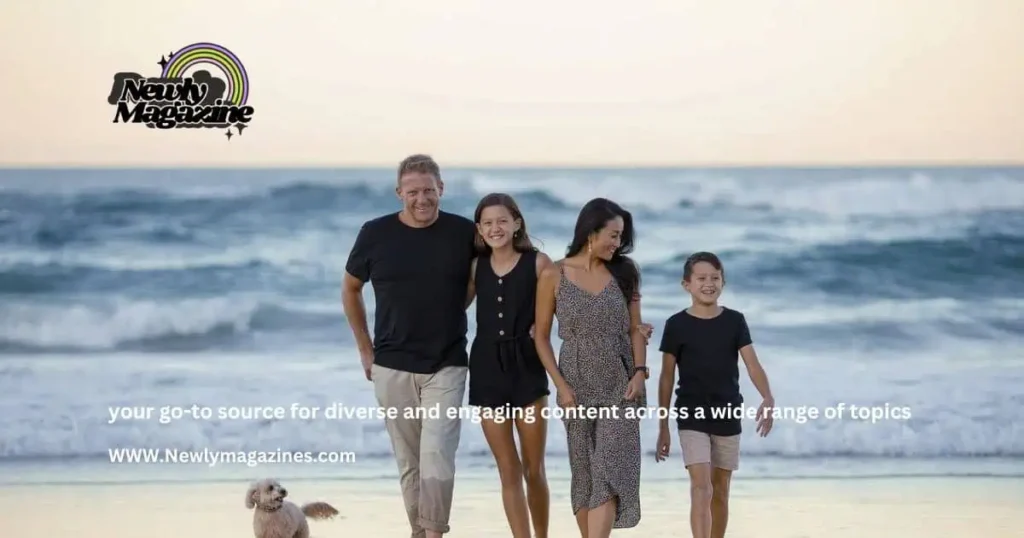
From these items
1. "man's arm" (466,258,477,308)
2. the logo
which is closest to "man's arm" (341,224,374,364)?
"man's arm" (466,258,477,308)

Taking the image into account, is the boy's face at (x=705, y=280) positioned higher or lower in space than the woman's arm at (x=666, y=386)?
higher

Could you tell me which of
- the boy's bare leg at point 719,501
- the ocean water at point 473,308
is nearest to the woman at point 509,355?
the boy's bare leg at point 719,501

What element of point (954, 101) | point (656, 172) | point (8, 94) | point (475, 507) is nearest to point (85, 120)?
point (8, 94)

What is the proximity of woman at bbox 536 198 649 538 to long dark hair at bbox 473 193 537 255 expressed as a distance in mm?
118

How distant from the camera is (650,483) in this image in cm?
577

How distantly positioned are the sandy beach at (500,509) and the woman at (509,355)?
83cm

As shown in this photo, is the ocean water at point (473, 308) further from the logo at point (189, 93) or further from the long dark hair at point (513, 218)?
the long dark hair at point (513, 218)

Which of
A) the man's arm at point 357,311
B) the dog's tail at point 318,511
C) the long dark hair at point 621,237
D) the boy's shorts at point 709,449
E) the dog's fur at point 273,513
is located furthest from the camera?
the dog's tail at point 318,511

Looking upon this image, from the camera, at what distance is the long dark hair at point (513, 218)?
13.3 ft

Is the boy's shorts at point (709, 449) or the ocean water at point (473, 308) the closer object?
the boy's shorts at point (709, 449)

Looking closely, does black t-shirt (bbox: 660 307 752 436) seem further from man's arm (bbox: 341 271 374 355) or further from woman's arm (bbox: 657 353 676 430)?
man's arm (bbox: 341 271 374 355)

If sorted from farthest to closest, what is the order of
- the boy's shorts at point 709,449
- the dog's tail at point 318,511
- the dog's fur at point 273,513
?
the dog's tail at point 318,511, the dog's fur at point 273,513, the boy's shorts at point 709,449

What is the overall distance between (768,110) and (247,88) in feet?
12.1

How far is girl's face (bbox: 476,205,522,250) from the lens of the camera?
4035mm
